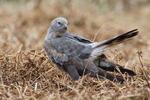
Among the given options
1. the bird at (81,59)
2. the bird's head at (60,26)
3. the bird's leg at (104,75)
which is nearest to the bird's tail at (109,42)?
the bird at (81,59)

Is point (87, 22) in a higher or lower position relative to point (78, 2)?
lower

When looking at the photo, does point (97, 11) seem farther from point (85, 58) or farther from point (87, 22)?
point (85, 58)

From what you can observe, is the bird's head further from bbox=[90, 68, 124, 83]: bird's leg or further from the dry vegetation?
bbox=[90, 68, 124, 83]: bird's leg

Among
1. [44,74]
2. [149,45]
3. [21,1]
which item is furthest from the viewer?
[21,1]

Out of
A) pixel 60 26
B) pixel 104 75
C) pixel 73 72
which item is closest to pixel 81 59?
pixel 73 72

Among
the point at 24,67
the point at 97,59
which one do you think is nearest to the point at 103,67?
the point at 97,59

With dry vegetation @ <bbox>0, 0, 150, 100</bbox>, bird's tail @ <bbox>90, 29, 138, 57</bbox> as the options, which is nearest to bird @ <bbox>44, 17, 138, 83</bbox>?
bird's tail @ <bbox>90, 29, 138, 57</bbox>

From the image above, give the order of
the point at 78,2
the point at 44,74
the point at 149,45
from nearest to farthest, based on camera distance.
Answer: the point at 44,74 → the point at 149,45 → the point at 78,2
